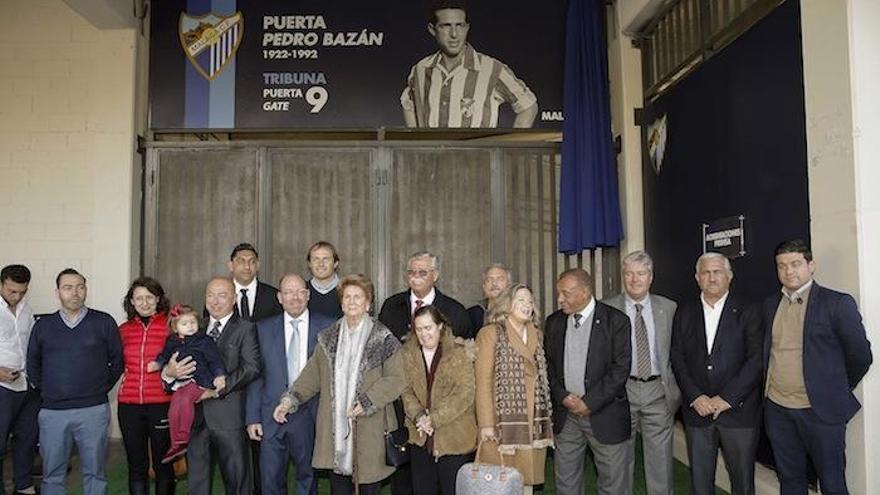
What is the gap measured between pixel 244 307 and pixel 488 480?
6.84 ft

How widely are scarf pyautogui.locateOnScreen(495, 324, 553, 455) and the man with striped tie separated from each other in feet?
10.2

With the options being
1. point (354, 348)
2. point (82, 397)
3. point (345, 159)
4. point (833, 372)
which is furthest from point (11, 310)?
point (833, 372)

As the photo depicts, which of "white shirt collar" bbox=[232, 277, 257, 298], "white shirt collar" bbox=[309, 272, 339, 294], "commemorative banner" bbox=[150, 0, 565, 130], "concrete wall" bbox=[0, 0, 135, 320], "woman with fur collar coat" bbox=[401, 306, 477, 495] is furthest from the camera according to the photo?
"commemorative banner" bbox=[150, 0, 565, 130]

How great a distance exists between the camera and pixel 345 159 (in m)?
6.59

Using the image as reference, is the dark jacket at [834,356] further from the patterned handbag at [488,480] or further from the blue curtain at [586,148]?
the blue curtain at [586,148]

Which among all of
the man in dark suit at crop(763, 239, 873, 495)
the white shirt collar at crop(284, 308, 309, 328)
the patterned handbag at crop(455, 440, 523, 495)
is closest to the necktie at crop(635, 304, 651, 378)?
the man in dark suit at crop(763, 239, 873, 495)

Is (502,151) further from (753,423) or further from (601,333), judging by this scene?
(753,423)

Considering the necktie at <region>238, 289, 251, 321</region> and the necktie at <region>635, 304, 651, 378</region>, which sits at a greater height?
the necktie at <region>238, 289, 251, 321</region>

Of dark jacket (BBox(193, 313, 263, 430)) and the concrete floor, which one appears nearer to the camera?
dark jacket (BBox(193, 313, 263, 430))

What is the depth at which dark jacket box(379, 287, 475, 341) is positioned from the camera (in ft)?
14.5

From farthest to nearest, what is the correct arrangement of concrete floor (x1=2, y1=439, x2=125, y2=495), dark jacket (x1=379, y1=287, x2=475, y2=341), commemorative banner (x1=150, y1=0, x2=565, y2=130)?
commemorative banner (x1=150, y1=0, x2=565, y2=130)
concrete floor (x1=2, y1=439, x2=125, y2=495)
dark jacket (x1=379, y1=287, x2=475, y2=341)

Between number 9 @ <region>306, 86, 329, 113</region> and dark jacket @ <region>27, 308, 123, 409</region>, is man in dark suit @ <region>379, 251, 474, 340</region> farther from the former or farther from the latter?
number 9 @ <region>306, 86, 329, 113</region>

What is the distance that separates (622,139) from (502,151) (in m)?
0.98

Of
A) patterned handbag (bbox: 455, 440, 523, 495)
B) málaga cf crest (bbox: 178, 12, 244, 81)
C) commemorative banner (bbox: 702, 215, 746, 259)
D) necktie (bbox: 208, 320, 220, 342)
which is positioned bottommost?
patterned handbag (bbox: 455, 440, 523, 495)
